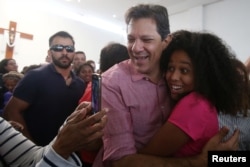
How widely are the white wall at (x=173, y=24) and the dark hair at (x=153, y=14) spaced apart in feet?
14.9

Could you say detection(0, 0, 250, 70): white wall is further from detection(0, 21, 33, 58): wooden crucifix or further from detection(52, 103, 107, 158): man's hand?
detection(52, 103, 107, 158): man's hand

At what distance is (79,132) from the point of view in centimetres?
82

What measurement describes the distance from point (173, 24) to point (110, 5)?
186 cm

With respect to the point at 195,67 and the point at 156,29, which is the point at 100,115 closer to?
the point at 195,67

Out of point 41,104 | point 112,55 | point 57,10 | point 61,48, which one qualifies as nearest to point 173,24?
point 57,10

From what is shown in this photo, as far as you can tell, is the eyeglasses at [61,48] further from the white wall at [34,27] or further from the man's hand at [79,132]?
the white wall at [34,27]

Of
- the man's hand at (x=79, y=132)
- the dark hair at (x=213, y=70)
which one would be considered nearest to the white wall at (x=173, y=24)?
the dark hair at (x=213, y=70)

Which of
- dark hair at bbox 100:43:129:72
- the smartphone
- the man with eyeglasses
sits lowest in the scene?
the man with eyeglasses

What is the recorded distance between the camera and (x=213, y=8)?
636 cm

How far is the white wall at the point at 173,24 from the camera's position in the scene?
584 centimetres

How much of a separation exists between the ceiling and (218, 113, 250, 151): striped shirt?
530cm

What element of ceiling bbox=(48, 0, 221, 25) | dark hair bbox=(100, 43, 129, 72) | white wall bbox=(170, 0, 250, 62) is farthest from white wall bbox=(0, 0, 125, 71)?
dark hair bbox=(100, 43, 129, 72)

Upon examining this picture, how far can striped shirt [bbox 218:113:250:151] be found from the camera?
3.61 ft

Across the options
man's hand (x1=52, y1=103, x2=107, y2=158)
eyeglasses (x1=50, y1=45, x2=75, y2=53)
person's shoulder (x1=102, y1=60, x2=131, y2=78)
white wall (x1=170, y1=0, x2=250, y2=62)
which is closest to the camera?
man's hand (x1=52, y1=103, x2=107, y2=158)
